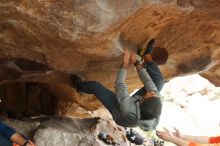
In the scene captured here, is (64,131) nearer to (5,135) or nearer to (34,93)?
(5,135)

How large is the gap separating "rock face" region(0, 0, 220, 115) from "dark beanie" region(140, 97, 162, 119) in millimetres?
946

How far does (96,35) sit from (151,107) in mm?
1083

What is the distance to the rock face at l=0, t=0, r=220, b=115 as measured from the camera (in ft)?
12.7

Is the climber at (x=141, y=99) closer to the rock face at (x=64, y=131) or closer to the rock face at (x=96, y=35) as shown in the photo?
the rock face at (x=96, y=35)

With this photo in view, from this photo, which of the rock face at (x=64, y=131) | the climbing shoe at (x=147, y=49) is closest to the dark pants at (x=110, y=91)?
the climbing shoe at (x=147, y=49)

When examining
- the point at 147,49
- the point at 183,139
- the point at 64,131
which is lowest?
the point at 64,131

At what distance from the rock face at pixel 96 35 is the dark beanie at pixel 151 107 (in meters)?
0.95

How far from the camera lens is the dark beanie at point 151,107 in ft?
13.5

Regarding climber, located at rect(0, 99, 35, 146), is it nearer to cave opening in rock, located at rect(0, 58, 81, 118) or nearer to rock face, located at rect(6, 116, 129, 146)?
rock face, located at rect(6, 116, 129, 146)

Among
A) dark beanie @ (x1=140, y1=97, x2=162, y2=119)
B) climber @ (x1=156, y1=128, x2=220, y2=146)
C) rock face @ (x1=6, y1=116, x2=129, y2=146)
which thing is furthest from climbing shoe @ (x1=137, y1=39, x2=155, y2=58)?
rock face @ (x1=6, y1=116, x2=129, y2=146)

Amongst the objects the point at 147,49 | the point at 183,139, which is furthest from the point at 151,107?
the point at 147,49

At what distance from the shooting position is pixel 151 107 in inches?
162

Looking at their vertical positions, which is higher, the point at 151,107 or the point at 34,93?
the point at 151,107

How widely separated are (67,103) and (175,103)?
1127cm
